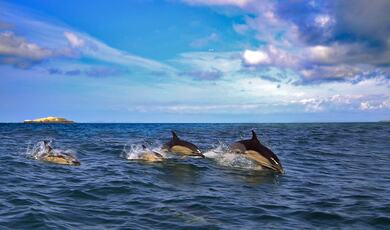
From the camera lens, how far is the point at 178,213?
384 inches

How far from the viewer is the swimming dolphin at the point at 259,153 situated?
17.2 m

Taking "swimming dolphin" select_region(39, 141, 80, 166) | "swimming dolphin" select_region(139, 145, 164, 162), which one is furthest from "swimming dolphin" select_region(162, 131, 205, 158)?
"swimming dolphin" select_region(39, 141, 80, 166)

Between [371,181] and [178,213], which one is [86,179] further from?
[371,181]

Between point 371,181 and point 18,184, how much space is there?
493 inches

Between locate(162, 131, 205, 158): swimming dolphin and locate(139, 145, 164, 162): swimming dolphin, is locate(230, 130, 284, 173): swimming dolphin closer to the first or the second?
locate(162, 131, 205, 158): swimming dolphin

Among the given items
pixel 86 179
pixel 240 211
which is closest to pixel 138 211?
pixel 240 211

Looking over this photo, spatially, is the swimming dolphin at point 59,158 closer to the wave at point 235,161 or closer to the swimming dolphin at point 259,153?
the wave at point 235,161

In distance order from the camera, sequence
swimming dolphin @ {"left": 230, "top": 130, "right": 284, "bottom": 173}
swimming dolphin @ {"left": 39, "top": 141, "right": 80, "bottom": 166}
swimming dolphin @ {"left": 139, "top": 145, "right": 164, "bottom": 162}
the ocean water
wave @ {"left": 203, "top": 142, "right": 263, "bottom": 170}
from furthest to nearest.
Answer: swimming dolphin @ {"left": 139, "top": 145, "right": 164, "bottom": 162} < wave @ {"left": 203, "top": 142, "right": 263, "bottom": 170} < swimming dolphin @ {"left": 39, "top": 141, "right": 80, "bottom": 166} < swimming dolphin @ {"left": 230, "top": 130, "right": 284, "bottom": 173} < the ocean water

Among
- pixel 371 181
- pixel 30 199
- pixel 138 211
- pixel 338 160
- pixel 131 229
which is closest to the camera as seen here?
pixel 131 229

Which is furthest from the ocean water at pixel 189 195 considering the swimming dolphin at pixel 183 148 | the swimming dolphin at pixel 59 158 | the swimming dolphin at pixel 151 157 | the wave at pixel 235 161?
the swimming dolphin at pixel 183 148

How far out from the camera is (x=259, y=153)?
59.1 ft

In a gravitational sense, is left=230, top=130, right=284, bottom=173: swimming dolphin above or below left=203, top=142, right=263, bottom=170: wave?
above

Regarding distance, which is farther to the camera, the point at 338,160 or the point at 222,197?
the point at 338,160

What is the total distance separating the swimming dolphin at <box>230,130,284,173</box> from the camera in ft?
56.5
